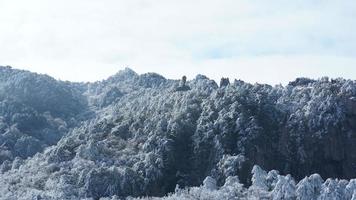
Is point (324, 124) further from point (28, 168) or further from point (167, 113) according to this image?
point (28, 168)

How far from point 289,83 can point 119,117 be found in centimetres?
4567

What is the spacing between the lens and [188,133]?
→ 170 metres

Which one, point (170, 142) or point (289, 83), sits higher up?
point (289, 83)

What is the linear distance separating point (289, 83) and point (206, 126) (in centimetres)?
3855

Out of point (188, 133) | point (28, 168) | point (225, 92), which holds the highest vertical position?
point (225, 92)

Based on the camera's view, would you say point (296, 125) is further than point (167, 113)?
No

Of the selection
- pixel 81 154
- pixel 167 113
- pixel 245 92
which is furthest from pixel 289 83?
pixel 81 154

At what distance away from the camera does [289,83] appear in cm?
19738

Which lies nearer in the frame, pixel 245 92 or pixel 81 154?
pixel 81 154

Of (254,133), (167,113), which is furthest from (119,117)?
(254,133)

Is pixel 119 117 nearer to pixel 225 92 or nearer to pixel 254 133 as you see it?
pixel 225 92

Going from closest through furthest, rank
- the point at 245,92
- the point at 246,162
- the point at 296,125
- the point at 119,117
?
the point at 246,162
the point at 296,125
the point at 245,92
the point at 119,117

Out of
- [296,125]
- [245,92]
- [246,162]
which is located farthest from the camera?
[245,92]

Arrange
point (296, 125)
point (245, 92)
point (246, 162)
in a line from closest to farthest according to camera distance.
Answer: point (246, 162)
point (296, 125)
point (245, 92)
